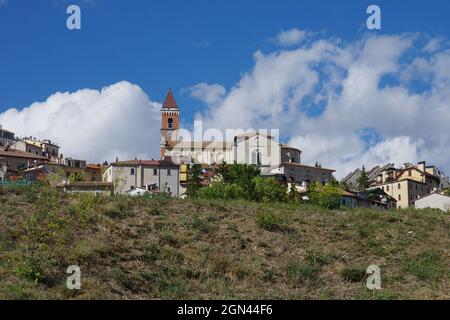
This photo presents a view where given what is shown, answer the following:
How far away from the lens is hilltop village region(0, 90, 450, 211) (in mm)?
97938

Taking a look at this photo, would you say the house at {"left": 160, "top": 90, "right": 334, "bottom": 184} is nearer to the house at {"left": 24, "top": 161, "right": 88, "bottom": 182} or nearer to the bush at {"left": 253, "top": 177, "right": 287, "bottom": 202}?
the house at {"left": 24, "top": 161, "right": 88, "bottom": 182}

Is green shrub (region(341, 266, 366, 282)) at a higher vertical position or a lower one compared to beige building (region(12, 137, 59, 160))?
lower

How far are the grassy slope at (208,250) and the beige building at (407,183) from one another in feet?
293

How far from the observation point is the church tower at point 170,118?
166125 mm

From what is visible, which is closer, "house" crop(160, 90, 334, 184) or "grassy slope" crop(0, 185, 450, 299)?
"grassy slope" crop(0, 185, 450, 299)

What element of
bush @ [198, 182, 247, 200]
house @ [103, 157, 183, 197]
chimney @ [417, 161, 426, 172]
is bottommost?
bush @ [198, 182, 247, 200]

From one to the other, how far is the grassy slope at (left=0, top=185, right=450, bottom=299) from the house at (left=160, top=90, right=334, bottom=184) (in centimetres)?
7307

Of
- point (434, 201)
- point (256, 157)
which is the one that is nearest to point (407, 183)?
point (256, 157)

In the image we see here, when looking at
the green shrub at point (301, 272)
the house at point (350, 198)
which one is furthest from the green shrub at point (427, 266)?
the house at point (350, 198)

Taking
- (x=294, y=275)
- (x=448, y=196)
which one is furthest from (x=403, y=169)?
(x=294, y=275)

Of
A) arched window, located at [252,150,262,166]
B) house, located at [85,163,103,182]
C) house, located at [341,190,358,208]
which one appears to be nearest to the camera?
house, located at [341,190,358,208]

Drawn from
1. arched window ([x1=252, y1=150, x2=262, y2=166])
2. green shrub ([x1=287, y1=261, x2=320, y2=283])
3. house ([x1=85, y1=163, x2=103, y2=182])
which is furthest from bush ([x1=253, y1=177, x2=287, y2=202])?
house ([x1=85, y1=163, x2=103, y2=182])
